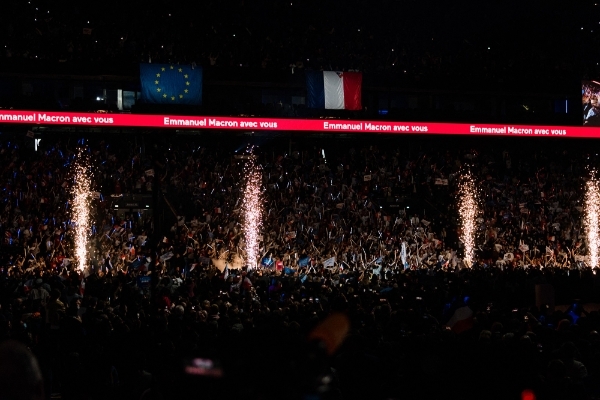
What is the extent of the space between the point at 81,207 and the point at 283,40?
1573 centimetres

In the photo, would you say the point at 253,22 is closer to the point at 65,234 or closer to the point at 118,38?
the point at 118,38

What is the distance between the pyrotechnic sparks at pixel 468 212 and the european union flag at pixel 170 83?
12.4 meters

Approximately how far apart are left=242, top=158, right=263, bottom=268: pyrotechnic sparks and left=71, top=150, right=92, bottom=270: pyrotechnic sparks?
18.4ft

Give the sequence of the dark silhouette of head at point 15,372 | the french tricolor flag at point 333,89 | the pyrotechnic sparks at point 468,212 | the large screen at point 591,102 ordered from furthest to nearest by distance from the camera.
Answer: the large screen at point 591,102, the french tricolor flag at point 333,89, the pyrotechnic sparks at point 468,212, the dark silhouette of head at point 15,372

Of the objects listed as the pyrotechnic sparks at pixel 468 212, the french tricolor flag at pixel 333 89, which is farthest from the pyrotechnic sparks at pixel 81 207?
the pyrotechnic sparks at pixel 468 212

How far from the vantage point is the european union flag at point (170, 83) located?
33.4m

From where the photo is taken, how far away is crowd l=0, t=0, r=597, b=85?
3634 cm

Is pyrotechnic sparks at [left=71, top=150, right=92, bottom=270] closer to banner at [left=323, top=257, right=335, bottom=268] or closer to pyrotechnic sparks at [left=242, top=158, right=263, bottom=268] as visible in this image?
pyrotechnic sparks at [left=242, top=158, right=263, bottom=268]

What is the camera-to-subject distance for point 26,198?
2825 cm

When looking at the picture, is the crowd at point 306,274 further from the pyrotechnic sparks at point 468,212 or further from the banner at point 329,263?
the pyrotechnic sparks at point 468,212

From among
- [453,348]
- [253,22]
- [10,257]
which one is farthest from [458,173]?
[453,348]

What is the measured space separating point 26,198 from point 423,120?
18.9m

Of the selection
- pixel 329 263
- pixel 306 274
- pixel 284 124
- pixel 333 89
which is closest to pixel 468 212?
pixel 333 89

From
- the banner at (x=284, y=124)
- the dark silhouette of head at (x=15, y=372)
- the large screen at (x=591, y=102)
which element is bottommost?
the dark silhouette of head at (x=15, y=372)
